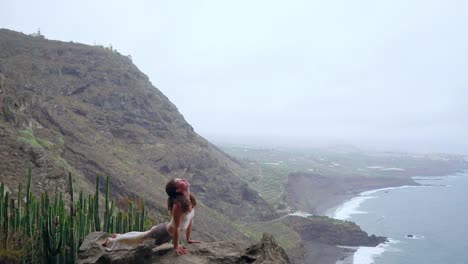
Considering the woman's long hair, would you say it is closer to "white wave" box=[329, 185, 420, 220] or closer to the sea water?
the sea water

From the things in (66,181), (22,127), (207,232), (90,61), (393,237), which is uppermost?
(90,61)

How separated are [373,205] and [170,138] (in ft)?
157

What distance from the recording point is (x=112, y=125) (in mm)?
45844

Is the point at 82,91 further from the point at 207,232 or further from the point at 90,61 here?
the point at 207,232

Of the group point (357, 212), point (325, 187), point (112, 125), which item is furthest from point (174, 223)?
point (325, 187)

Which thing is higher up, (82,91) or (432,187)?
(82,91)

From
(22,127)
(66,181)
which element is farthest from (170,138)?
(66,181)

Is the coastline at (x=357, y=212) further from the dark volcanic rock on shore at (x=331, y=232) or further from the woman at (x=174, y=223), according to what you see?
the woman at (x=174, y=223)

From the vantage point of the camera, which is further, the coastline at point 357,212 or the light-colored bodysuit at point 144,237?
the coastline at point 357,212

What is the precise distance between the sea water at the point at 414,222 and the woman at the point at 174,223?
3929 cm

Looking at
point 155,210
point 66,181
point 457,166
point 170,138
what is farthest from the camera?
point 457,166

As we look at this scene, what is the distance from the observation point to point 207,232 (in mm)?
32750

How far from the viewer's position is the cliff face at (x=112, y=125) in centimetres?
3259

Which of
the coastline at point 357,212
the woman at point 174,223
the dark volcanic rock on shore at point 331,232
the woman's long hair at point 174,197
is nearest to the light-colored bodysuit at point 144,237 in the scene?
the woman at point 174,223
